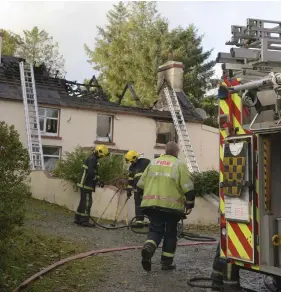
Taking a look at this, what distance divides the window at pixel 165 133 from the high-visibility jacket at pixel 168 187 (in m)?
17.3

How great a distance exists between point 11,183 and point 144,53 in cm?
3550

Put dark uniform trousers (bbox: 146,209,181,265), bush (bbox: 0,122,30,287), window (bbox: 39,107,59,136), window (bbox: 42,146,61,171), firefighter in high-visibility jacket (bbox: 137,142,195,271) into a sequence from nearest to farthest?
bush (bbox: 0,122,30,287) → firefighter in high-visibility jacket (bbox: 137,142,195,271) → dark uniform trousers (bbox: 146,209,181,265) → window (bbox: 42,146,61,171) → window (bbox: 39,107,59,136)

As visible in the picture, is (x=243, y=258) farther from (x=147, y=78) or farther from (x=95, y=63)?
(x=95, y=63)

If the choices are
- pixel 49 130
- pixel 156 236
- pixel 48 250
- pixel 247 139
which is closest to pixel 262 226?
pixel 247 139

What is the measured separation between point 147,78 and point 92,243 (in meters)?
30.8

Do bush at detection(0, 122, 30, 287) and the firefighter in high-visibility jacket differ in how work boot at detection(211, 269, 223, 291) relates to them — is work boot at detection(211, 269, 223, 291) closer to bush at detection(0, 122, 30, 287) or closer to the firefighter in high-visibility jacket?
the firefighter in high-visibility jacket

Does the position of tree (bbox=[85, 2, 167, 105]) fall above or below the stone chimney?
above

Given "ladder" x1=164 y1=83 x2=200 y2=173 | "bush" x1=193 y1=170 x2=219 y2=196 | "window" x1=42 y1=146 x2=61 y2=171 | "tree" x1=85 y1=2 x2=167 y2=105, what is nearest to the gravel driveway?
"bush" x1=193 y1=170 x2=219 y2=196

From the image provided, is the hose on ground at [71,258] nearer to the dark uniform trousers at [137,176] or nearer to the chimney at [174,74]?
the dark uniform trousers at [137,176]

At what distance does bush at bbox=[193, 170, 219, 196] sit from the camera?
12891mm

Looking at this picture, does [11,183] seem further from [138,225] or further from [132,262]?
[138,225]

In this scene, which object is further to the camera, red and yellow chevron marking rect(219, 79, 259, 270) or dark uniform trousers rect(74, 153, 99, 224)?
dark uniform trousers rect(74, 153, 99, 224)

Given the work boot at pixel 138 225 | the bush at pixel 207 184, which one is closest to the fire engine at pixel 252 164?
the work boot at pixel 138 225

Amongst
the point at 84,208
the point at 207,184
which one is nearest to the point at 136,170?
the point at 84,208
